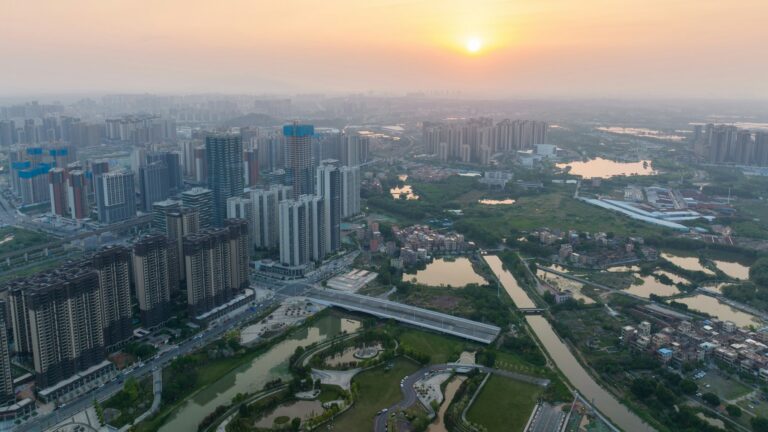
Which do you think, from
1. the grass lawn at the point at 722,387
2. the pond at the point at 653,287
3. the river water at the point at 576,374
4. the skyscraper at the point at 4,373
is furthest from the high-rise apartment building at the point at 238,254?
the grass lawn at the point at 722,387

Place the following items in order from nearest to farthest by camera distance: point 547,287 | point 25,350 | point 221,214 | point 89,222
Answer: point 25,350
point 547,287
point 221,214
point 89,222

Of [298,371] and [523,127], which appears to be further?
[523,127]

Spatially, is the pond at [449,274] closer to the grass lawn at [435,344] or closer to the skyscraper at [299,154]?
the grass lawn at [435,344]

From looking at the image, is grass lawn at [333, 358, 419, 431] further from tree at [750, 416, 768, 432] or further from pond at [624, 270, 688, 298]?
pond at [624, 270, 688, 298]

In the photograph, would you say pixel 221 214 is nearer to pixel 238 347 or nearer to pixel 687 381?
pixel 238 347

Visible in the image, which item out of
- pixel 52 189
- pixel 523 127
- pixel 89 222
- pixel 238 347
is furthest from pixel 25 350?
pixel 523 127

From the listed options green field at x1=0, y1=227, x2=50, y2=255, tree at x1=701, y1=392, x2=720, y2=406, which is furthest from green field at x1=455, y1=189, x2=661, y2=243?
green field at x1=0, y1=227, x2=50, y2=255

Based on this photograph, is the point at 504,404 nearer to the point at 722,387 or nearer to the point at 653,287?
the point at 722,387
